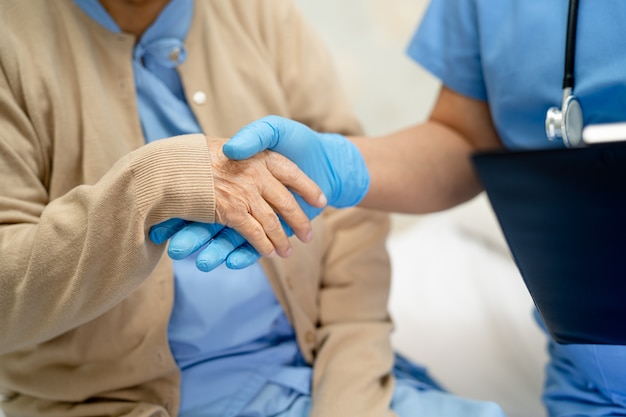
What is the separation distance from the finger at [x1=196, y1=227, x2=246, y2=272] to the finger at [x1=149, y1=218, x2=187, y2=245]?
4cm

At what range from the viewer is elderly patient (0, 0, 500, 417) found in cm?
75

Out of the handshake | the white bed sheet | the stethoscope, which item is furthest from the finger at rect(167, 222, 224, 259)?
the white bed sheet

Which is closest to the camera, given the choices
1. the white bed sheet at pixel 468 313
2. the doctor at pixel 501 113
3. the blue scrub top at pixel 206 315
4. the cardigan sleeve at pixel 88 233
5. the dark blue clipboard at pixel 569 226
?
the dark blue clipboard at pixel 569 226

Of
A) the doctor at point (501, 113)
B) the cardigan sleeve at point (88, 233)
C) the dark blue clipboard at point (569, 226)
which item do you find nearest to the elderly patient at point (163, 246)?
the cardigan sleeve at point (88, 233)

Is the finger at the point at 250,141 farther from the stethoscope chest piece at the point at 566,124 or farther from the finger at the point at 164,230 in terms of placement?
the stethoscope chest piece at the point at 566,124

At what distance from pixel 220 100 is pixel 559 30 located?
1.55 ft

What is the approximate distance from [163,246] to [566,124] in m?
0.49

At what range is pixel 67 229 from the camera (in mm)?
741

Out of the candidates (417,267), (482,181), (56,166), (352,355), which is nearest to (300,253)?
(352,355)

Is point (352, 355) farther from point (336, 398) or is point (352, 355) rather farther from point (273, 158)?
point (273, 158)

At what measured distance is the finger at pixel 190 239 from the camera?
2.40 feet

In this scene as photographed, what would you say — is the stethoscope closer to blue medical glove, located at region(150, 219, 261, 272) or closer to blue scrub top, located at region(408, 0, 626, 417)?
blue scrub top, located at region(408, 0, 626, 417)

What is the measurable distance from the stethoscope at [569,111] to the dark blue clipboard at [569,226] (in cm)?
14

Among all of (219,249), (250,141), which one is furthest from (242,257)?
(250,141)
